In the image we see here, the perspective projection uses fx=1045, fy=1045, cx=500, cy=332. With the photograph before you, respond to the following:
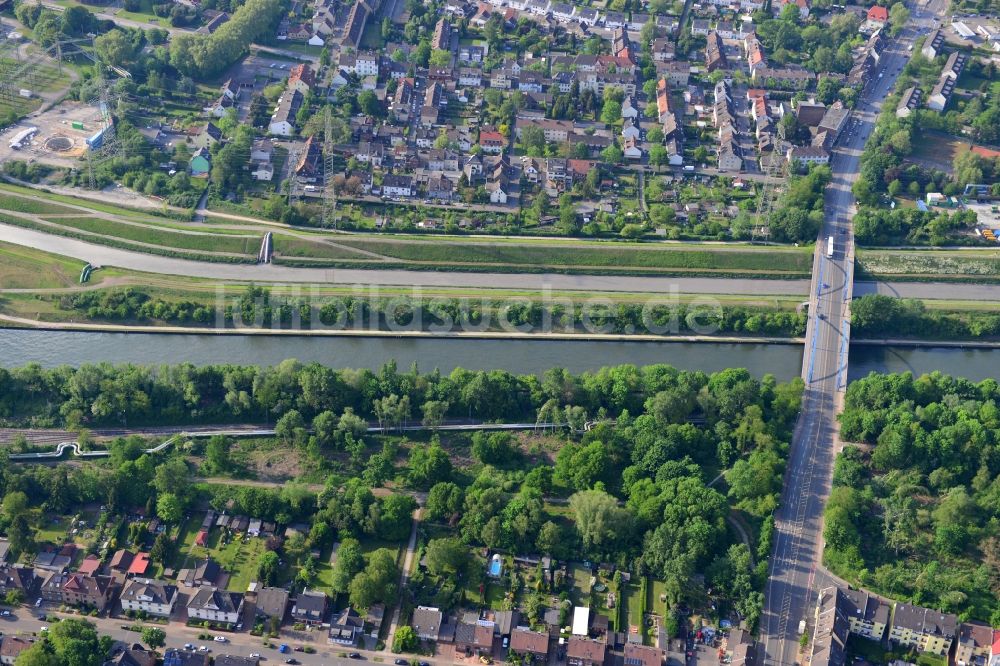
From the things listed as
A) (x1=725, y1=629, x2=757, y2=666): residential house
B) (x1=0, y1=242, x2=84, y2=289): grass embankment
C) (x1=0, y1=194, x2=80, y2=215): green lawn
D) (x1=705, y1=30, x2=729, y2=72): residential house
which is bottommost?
(x1=725, y1=629, x2=757, y2=666): residential house

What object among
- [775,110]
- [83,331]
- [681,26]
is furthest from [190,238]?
[681,26]

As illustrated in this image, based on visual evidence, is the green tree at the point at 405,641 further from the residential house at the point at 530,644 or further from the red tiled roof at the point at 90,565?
the red tiled roof at the point at 90,565

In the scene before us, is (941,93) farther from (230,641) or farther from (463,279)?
(230,641)

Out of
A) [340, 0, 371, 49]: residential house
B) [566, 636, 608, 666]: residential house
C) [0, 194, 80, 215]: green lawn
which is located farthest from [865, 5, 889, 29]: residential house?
[566, 636, 608, 666]: residential house

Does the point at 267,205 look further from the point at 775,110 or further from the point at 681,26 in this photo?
the point at 681,26

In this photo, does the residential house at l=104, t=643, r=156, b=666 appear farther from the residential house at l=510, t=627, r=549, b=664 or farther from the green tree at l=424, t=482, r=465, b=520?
the residential house at l=510, t=627, r=549, b=664
